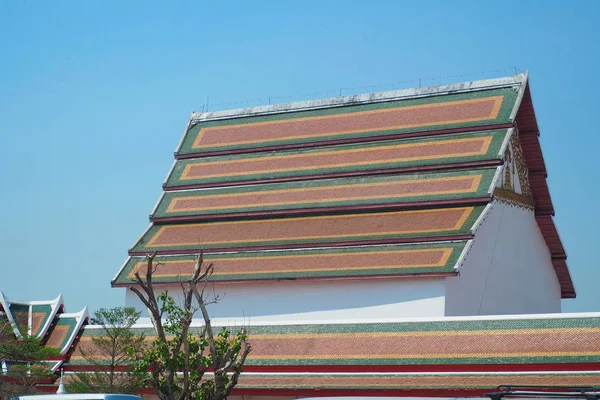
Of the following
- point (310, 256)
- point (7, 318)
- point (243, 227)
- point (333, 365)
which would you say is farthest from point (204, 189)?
point (333, 365)

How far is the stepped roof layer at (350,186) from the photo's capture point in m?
26.1

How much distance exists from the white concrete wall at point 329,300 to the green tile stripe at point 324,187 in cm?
248

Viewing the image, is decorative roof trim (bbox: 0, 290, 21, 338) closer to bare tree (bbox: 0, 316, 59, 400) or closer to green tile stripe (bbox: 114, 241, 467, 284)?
bare tree (bbox: 0, 316, 59, 400)

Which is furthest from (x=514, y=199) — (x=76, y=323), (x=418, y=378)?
(x=76, y=323)

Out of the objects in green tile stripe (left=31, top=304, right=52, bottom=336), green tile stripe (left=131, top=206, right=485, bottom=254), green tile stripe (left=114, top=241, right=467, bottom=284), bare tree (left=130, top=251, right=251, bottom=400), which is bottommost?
bare tree (left=130, top=251, right=251, bottom=400)

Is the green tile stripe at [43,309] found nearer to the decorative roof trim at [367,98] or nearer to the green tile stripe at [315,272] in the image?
the green tile stripe at [315,272]

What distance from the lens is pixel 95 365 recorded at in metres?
23.8

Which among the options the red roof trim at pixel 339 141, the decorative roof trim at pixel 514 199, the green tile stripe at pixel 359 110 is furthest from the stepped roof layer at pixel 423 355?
the green tile stripe at pixel 359 110

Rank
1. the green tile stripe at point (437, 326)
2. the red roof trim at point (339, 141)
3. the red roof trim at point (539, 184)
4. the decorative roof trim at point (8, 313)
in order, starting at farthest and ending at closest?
the red roof trim at point (539, 184) → the red roof trim at point (339, 141) → the decorative roof trim at point (8, 313) → the green tile stripe at point (437, 326)

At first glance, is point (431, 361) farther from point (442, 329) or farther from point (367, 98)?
point (367, 98)

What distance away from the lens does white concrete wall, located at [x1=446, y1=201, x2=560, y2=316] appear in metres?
25.3

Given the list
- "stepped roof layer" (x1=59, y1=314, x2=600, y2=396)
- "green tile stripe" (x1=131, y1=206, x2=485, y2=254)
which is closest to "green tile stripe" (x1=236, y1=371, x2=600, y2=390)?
"stepped roof layer" (x1=59, y1=314, x2=600, y2=396)

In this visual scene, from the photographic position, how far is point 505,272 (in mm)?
27453

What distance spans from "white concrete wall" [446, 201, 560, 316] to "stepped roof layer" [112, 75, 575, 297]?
0.49 meters
